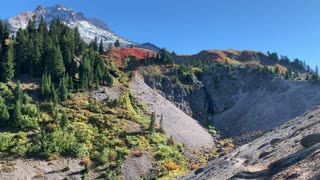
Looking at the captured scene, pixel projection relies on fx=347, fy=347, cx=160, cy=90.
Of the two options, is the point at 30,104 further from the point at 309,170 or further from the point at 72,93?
the point at 309,170

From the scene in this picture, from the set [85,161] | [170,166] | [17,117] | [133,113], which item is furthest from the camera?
[133,113]

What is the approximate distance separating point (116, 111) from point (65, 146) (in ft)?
77.8

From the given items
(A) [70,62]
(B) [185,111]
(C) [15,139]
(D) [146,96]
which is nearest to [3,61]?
(A) [70,62]

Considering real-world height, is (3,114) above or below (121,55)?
below

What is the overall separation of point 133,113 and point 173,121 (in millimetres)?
14206

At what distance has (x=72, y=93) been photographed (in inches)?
3681

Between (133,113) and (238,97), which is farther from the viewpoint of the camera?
(238,97)

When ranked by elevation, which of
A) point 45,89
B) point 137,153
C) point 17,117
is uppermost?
point 45,89

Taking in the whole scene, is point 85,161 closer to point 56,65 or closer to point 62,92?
point 62,92

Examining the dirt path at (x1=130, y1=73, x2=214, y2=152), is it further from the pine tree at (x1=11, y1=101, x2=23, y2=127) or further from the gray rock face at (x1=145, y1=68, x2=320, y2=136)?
the pine tree at (x1=11, y1=101, x2=23, y2=127)

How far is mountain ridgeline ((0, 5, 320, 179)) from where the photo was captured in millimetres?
64500

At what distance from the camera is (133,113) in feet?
312

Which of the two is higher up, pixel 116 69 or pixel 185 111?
pixel 116 69

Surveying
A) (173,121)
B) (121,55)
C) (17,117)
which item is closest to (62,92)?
(17,117)
